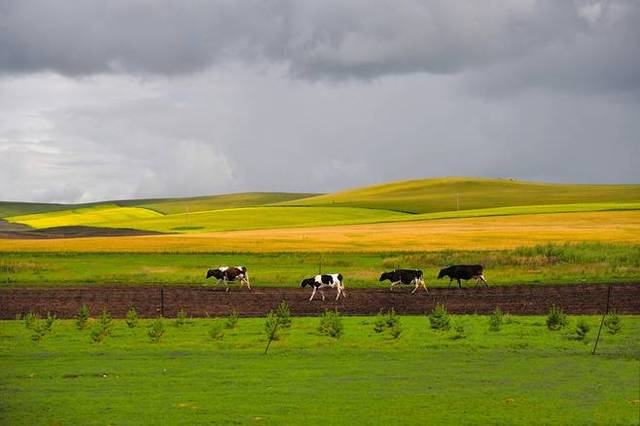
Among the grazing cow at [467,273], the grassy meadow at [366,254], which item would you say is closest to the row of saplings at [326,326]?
the grazing cow at [467,273]

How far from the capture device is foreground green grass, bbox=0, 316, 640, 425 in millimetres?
17469

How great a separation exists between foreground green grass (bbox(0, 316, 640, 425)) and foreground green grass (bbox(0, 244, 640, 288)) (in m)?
23.8

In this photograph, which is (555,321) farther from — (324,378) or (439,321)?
(324,378)

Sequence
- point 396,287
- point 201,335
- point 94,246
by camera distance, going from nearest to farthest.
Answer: point 201,335
point 396,287
point 94,246

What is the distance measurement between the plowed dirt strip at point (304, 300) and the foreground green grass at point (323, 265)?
4.79m

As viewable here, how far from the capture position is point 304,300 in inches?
1832

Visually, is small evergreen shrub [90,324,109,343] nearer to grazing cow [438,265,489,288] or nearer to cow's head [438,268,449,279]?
grazing cow [438,265,489,288]

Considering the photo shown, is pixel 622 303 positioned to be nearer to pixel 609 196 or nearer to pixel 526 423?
pixel 526 423

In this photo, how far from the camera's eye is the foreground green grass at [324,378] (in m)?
17.5

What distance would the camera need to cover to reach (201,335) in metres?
31.6

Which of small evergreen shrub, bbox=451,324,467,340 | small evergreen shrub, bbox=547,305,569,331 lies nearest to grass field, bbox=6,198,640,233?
small evergreen shrub, bbox=547,305,569,331

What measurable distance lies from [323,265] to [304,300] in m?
16.7

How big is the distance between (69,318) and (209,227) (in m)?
104

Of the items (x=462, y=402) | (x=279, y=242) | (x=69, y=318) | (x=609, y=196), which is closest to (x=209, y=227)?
(x=279, y=242)
